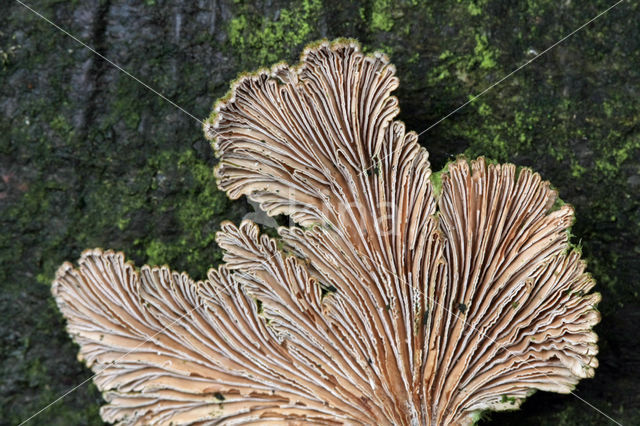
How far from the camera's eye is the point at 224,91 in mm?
4438

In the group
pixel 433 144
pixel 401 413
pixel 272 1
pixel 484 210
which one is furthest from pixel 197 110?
pixel 401 413

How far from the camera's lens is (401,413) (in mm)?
3570

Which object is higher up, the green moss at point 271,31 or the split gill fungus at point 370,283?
the green moss at point 271,31

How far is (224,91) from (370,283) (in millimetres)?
1765

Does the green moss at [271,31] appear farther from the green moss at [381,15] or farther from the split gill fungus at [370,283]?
the split gill fungus at [370,283]

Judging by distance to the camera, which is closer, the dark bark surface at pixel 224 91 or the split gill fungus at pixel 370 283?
the split gill fungus at pixel 370 283

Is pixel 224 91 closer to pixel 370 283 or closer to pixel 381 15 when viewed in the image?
pixel 381 15

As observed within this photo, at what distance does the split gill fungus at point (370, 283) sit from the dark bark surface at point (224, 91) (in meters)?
0.82

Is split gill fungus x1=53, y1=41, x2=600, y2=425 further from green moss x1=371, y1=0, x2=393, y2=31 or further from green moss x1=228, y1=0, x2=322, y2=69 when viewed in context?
green moss x1=371, y1=0, x2=393, y2=31

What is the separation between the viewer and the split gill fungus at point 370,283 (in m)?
3.55

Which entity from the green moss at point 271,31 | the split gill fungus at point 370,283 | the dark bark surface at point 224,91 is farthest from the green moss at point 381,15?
the split gill fungus at point 370,283

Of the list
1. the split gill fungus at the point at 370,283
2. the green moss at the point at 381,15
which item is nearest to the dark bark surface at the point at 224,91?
the green moss at the point at 381,15

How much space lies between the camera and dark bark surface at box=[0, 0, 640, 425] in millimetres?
4332

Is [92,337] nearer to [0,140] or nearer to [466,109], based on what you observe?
[0,140]
